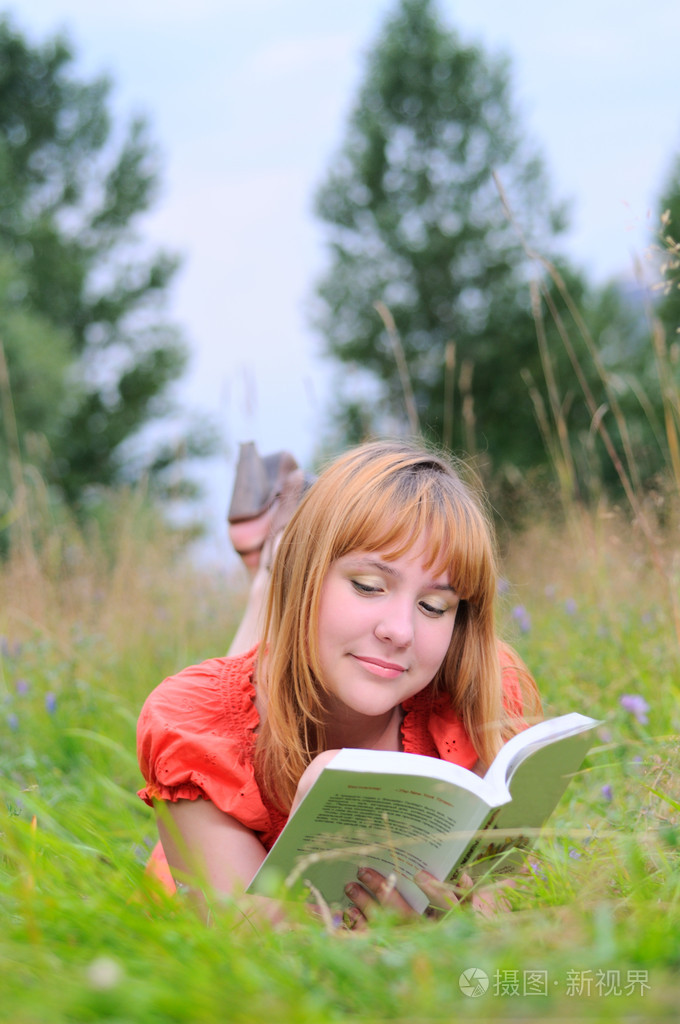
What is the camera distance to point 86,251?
50.1 ft

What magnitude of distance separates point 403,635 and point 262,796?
1.34 ft

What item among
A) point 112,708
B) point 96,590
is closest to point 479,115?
point 96,590

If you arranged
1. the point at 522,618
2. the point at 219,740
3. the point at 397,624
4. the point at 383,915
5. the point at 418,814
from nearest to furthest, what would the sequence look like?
the point at 383,915 < the point at 418,814 < the point at 397,624 < the point at 219,740 < the point at 522,618

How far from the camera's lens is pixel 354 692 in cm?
144

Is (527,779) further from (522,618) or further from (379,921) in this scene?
(522,618)

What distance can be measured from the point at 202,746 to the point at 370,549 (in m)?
0.43

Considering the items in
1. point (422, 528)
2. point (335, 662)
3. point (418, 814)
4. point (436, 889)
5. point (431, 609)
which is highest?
point (422, 528)

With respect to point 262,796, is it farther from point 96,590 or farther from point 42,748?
point 96,590

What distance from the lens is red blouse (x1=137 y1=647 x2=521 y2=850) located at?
4.83 feet

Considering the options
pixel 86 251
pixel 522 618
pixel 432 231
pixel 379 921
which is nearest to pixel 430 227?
pixel 432 231

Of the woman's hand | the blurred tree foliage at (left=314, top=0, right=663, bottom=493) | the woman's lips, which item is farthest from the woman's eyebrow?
the blurred tree foliage at (left=314, top=0, right=663, bottom=493)

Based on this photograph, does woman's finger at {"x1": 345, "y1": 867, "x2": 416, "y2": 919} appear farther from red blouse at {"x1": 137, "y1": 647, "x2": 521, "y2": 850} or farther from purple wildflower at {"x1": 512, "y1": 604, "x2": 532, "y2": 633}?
purple wildflower at {"x1": 512, "y1": 604, "x2": 532, "y2": 633}

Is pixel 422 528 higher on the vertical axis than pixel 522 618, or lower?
higher

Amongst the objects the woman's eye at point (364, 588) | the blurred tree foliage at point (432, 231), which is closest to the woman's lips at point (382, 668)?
the woman's eye at point (364, 588)
